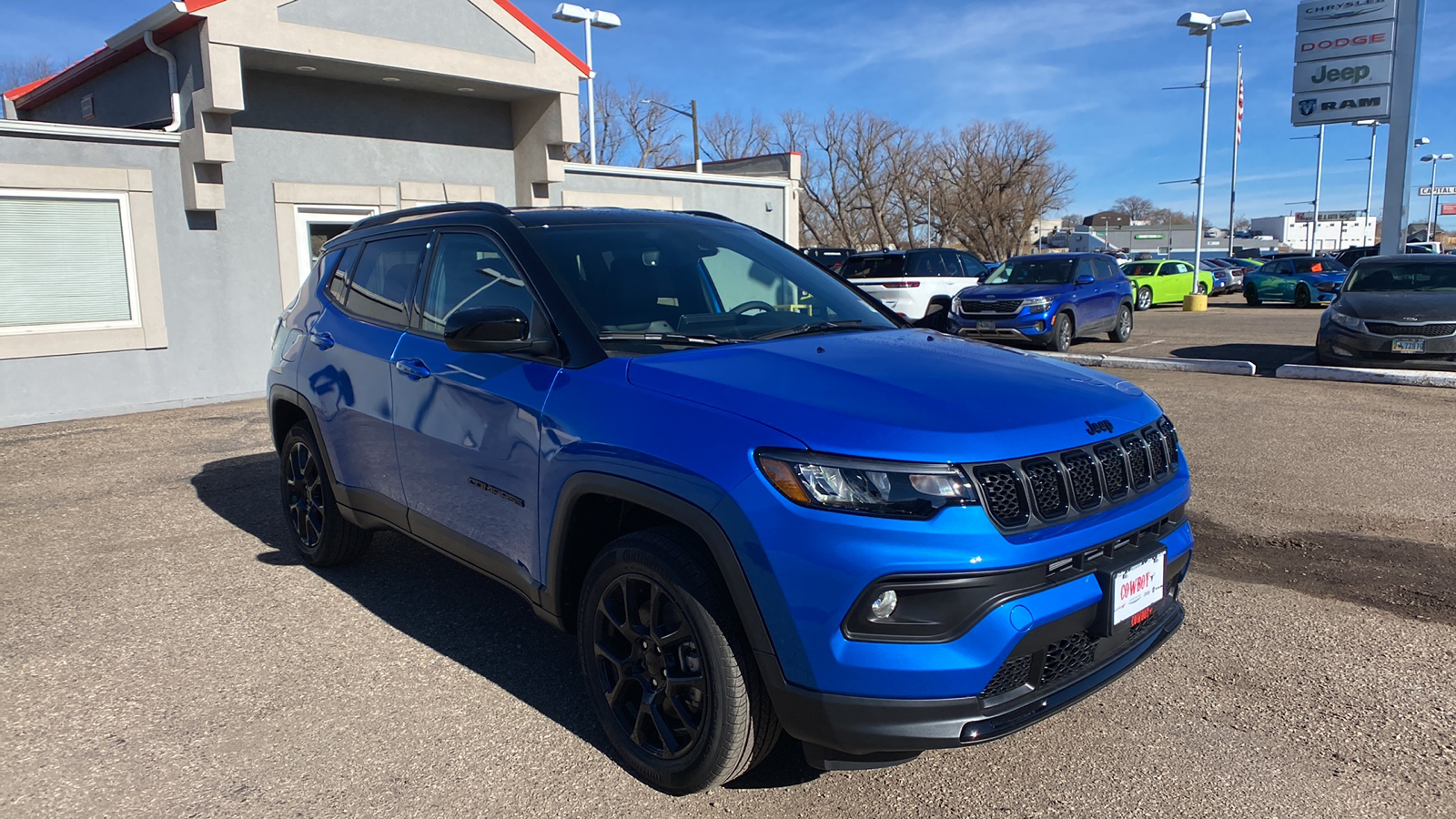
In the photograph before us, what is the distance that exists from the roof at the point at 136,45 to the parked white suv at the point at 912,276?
6811mm

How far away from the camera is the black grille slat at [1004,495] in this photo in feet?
8.07

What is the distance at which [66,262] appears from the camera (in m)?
10.4

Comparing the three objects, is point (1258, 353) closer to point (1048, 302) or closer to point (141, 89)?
point (1048, 302)

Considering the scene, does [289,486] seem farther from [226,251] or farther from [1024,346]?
[1024,346]

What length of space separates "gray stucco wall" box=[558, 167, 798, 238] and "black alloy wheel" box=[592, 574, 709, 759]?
1158 centimetres

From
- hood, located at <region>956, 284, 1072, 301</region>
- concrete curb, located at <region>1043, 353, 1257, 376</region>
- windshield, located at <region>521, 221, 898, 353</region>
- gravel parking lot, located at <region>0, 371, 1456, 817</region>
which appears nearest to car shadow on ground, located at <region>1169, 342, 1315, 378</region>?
concrete curb, located at <region>1043, 353, 1257, 376</region>

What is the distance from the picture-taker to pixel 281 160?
11.8m

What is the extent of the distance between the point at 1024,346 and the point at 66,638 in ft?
47.1

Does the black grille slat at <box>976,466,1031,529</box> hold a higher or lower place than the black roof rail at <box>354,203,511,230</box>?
lower

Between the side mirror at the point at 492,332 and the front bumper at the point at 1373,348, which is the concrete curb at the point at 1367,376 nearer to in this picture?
the front bumper at the point at 1373,348

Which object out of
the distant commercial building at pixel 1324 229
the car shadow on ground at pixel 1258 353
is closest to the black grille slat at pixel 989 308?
the car shadow on ground at pixel 1258 353

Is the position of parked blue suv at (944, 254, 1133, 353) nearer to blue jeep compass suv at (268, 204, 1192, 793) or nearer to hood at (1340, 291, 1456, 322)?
hood at (1340, 291, 1456, 322)

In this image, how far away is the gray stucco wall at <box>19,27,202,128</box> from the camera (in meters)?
10.8

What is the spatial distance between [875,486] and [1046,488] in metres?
0.48
